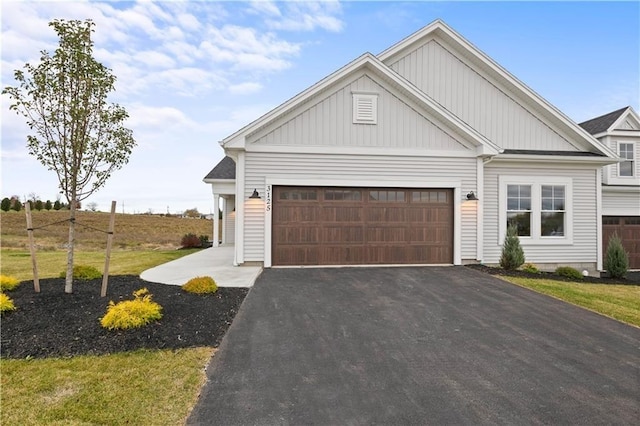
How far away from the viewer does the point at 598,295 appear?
781 centimetres

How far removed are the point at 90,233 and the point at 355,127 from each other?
2717 centimetres

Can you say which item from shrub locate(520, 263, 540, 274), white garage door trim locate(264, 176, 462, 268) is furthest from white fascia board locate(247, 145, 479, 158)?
shrub locate(520, 263, 540, 274)

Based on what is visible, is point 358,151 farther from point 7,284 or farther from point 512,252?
point 7,284

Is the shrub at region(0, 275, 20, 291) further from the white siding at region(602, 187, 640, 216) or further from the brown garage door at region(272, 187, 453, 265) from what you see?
the white siding at region(602, 187, 640, 216)

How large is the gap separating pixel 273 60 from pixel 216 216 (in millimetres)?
8691

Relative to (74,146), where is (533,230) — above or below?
below

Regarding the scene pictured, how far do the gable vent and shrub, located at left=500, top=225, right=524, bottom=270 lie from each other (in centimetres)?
578

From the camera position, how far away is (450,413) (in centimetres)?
304

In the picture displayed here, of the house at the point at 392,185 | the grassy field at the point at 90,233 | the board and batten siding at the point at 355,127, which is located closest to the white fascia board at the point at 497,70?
the house at the point at 392,185

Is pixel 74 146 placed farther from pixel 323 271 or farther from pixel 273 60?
pixel 273 60

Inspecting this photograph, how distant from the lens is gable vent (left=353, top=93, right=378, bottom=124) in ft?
33.1

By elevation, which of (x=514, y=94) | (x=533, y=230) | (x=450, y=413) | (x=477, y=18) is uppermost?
(x=477, y=18)

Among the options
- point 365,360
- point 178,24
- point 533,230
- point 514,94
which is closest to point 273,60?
point 178,24

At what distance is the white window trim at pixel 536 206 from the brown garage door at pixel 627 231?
130 inches
